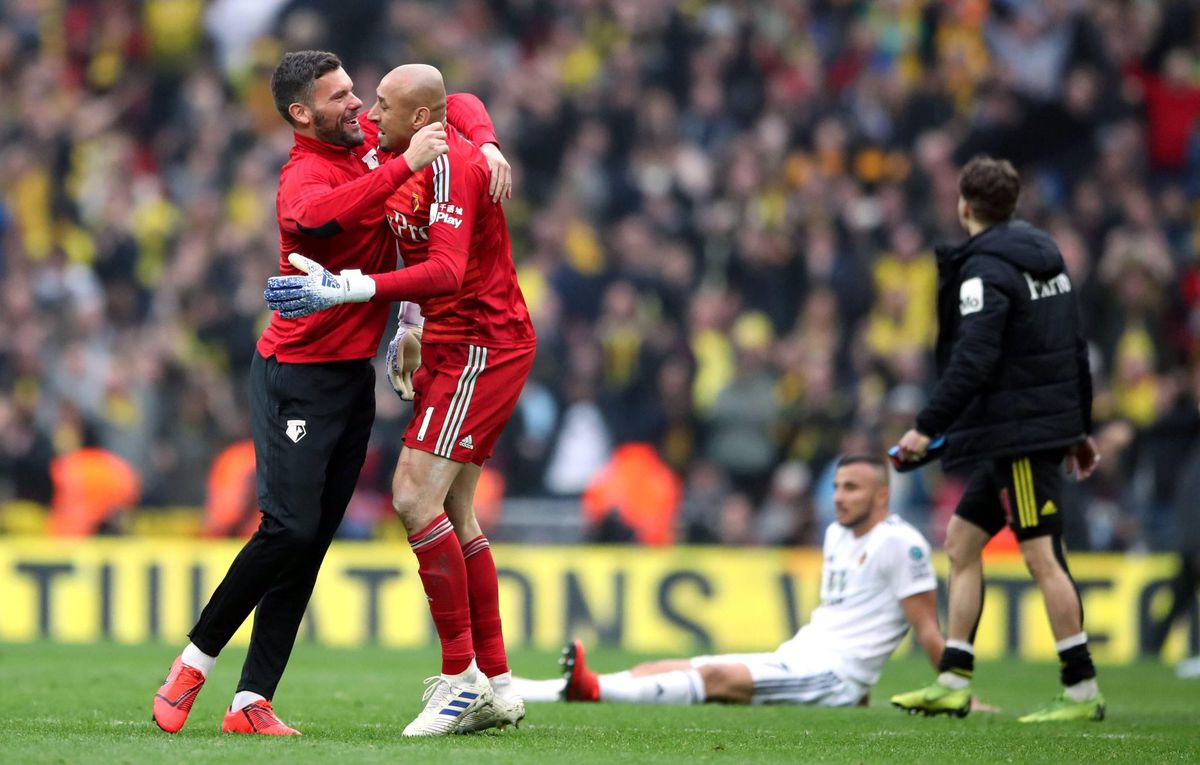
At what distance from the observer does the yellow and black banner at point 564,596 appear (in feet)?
42.7

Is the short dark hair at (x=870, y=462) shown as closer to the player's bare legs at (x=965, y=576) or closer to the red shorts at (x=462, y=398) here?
the player's bare legs at (x=965, y=576)

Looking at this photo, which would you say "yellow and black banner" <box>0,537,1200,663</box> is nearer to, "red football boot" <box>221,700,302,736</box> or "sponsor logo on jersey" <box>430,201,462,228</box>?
"red football boot" <box>221,700,302,736</box>

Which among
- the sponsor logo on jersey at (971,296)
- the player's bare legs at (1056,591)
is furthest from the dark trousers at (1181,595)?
the sponsor logo on jersey at (971,296)

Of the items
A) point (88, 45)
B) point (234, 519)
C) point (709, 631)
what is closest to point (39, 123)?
point (88, 45)

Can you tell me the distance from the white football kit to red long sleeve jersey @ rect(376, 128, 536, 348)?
2454mm

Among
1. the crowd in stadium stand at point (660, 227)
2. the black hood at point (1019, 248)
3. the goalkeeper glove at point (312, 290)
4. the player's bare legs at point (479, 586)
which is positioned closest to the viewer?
the goalkeeper glove at point (312, 290)

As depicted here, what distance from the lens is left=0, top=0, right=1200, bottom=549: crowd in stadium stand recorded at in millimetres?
14602

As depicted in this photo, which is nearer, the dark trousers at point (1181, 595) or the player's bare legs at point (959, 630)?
the player's bare legs at point (959, 630)

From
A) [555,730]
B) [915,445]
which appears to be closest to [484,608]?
[555,730]

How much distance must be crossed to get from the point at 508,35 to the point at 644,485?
661 cm

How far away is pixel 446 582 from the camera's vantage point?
6590mm

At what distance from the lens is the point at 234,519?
48.1ft

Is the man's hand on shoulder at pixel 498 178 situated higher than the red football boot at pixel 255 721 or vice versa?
the man's hand on shoulder at pixel 498 178

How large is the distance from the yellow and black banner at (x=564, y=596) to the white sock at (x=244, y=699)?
22.5 ft
